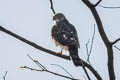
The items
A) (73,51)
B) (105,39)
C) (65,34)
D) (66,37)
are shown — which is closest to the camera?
(105,39)

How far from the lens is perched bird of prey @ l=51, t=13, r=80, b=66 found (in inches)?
232

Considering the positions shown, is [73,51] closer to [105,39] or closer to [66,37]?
[66,37]

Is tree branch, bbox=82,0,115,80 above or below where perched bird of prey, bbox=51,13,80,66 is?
above

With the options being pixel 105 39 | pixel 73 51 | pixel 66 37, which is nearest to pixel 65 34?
pixel 66 37

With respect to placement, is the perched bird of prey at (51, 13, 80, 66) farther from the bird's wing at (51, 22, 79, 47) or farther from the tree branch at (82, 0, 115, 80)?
the tree branch at (82, 0, 115, 80)

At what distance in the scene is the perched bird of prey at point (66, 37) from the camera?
5.90m

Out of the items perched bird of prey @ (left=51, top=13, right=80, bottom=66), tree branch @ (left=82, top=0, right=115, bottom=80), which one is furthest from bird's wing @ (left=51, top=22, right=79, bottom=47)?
tree branch @ (left=82, top=0, right=115, bottom=80)

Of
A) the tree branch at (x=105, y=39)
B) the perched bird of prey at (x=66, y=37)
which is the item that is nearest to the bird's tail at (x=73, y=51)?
the perched bird of prey at (x=66, y=37)

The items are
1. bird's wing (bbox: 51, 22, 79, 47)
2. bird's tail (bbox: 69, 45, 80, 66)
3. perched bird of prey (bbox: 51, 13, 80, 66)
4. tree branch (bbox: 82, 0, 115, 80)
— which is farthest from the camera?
bird's wing (bbox: 51, 22, 79, 47)

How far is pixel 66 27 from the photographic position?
7.18 metres

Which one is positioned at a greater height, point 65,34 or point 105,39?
point 105,39

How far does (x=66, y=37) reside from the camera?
6.32 metres

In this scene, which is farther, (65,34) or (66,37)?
(65,34)

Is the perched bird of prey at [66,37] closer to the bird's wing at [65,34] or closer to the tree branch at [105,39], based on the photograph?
the bird's wing at [65,34]
